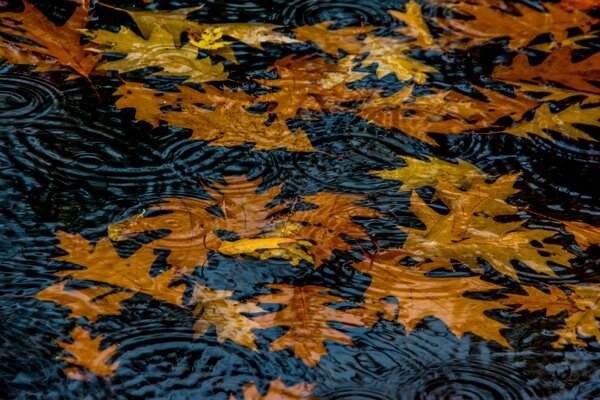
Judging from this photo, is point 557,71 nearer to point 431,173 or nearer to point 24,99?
point 431,173

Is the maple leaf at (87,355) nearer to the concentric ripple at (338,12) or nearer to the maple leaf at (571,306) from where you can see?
the maple leaf at (571,306)

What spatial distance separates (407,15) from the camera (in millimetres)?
3184

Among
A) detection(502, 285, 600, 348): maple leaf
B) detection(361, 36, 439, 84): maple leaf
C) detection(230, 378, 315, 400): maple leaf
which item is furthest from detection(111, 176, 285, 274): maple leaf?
detection(361, 36, 439, 84): maple leaf

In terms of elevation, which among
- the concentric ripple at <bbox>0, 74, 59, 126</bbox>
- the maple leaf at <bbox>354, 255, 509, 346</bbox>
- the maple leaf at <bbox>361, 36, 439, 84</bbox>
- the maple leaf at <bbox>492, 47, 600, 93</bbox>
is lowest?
the maple leaf at <bbox>354, 255, 509, 346</bbox>

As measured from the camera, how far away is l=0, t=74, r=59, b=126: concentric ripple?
238 cm

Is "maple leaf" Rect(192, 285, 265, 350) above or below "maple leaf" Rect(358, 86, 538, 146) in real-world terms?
below

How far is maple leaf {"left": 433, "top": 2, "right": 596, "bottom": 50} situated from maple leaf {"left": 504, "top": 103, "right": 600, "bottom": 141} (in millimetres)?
536

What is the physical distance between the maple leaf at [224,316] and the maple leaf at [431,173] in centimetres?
73

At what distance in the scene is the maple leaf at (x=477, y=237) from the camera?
199 cm

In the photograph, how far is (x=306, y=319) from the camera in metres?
1.80

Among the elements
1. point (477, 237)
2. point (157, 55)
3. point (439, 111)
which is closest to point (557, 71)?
point (439, 111)

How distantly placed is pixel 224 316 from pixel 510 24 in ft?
7.14

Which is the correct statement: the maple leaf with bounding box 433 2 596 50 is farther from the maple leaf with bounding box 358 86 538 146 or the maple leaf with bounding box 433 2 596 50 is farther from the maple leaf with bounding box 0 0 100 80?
the maple leaf with bounding box 0 0 100 80

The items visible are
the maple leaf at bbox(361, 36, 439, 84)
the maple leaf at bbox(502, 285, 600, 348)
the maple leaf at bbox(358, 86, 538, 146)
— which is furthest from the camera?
the maple leaf at bbox(361, 36, 439, 84)
